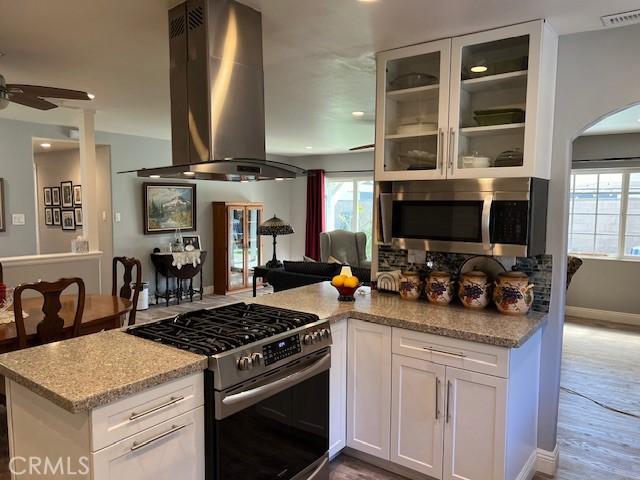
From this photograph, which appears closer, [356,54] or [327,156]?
[356,54]

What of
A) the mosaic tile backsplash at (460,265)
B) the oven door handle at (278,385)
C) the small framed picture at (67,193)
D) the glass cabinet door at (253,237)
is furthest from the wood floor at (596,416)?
the small framed picture at (67,193)

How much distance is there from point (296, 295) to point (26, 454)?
5.37ft

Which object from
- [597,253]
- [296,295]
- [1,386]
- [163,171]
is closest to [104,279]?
[1,386]

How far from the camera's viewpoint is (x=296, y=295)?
2910 mm

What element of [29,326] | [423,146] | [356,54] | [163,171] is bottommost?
[29,326]

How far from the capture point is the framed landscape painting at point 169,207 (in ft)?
20.9

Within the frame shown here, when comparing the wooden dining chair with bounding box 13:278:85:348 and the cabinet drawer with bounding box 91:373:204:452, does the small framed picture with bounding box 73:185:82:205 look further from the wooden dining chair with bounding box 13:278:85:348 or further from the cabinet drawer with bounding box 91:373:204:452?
the cabinet drawer with bounding box 91:373:204:452

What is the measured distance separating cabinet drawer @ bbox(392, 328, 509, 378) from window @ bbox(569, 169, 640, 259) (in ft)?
16.5

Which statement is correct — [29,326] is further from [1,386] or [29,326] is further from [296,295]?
[296,295]

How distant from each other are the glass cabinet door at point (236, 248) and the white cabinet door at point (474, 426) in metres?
5.50

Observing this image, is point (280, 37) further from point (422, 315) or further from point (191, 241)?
point (191, 241)

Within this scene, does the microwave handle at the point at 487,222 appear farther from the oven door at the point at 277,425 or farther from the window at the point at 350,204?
the window at the point at 350,204

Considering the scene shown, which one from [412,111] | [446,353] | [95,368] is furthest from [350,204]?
[95,368]

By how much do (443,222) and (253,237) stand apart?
17.9ft
